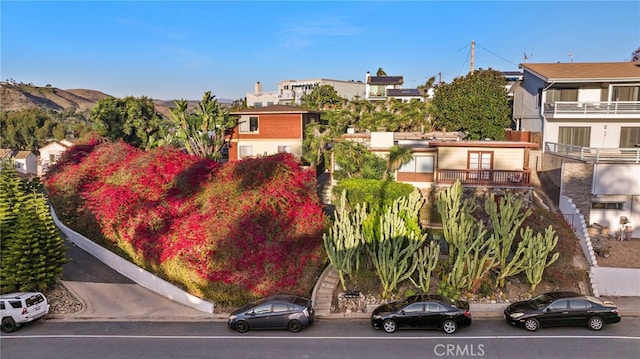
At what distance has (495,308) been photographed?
1794cm

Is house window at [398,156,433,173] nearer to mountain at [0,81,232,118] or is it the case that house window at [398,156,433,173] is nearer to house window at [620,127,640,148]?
house window at [620,127,640,148]

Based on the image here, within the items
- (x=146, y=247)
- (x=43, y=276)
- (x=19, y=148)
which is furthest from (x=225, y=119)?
(x=19, y=148)

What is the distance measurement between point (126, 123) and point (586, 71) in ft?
134

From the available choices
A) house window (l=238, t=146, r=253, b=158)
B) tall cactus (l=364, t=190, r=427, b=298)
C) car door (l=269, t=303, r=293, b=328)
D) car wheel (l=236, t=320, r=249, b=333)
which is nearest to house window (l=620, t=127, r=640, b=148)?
tall cactus (l=364, t=190, r=427, b=298)

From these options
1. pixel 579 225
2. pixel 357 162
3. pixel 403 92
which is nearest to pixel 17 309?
pixel 357 162

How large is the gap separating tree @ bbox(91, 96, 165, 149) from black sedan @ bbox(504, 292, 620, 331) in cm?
3469

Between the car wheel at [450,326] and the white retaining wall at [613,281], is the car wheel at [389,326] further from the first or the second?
the white retaining wall at [613,281]

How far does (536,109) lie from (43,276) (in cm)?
3500

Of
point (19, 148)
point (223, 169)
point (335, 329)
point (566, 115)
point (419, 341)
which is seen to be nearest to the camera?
point (419, 341)

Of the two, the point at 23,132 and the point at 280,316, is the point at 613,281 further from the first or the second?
the point at 23,132

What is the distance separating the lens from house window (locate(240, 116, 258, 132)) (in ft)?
123

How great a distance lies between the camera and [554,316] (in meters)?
16.2

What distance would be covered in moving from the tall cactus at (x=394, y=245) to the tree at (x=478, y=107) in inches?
754

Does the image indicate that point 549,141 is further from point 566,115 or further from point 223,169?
point 223,169
